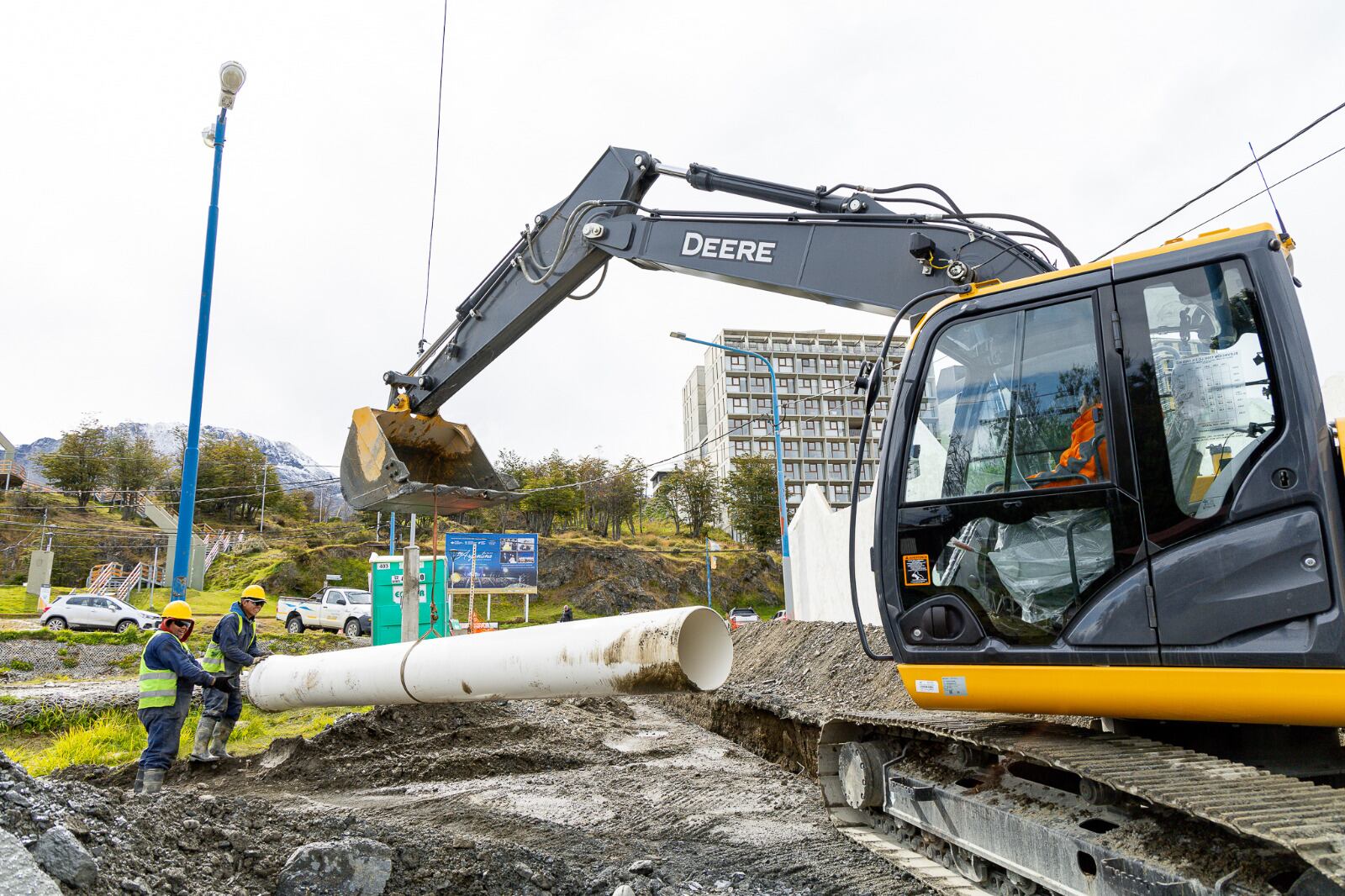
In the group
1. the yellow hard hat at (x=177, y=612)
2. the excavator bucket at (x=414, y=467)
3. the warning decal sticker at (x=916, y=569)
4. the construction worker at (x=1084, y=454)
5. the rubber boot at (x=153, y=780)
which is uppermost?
the excavator bucket at (x=414, y=467)

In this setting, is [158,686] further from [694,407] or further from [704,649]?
[694,407]

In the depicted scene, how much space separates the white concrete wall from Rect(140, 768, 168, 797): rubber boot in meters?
8.97

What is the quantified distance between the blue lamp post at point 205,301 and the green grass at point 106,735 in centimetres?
202

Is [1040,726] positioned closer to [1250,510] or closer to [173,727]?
[1250,510]

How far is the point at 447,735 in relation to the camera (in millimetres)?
8539

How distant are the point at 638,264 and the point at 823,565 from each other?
9.70 m

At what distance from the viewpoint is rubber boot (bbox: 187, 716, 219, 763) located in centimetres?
805

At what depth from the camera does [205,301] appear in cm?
1155

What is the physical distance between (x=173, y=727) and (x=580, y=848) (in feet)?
12.6

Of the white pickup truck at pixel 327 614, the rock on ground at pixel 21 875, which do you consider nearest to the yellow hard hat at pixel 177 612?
the rock on ground at pixel 21 875

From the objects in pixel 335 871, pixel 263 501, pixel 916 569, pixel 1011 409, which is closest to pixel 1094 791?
pixel 916 569

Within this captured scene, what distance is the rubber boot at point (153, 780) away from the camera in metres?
6.77

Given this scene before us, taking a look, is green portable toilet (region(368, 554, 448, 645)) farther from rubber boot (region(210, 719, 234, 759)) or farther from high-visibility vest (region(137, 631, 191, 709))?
high-visibility vest (region(137, 631, 191, 709))

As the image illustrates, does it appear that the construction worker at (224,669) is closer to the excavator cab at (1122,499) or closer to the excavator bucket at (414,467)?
the excavator bucket at (414,467)
